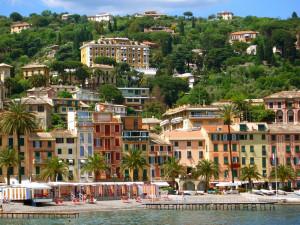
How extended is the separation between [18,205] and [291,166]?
4629 cm

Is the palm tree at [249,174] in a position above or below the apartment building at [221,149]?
below

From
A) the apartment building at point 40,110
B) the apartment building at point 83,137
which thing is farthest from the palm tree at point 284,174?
the apartment building at point 40,110

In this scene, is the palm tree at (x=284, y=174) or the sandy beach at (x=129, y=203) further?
the palm tree at (x=284, y=174)

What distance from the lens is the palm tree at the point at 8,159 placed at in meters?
120

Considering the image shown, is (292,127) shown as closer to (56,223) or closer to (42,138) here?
(42,138)

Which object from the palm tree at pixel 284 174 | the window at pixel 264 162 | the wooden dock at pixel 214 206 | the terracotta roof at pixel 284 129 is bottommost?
the wooden dock at pixel 214 206

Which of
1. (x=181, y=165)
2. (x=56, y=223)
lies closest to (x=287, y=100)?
(x=181, y=165)

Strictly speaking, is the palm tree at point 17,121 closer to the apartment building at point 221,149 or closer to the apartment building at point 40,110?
the apartment building at point 40,110

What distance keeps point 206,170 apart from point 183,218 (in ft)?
97.3

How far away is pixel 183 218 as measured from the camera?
100 meters

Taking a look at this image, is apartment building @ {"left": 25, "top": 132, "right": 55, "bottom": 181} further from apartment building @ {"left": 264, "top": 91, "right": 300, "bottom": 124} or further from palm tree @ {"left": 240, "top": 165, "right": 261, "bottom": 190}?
apartment building @ {"left": 264, "top": 91, "right": 300, "bottom": 124}

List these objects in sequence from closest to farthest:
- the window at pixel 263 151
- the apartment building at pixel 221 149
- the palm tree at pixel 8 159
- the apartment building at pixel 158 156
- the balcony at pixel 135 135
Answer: the palm tree at pixel 8 159
the apartment building at pixel 158 156
the balcony at pixel 135 135
the apartment building at pixel 221 149
the window at pixel 263 151

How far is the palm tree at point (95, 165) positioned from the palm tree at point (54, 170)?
3136 millimetres

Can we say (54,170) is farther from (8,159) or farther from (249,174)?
(249,174)
